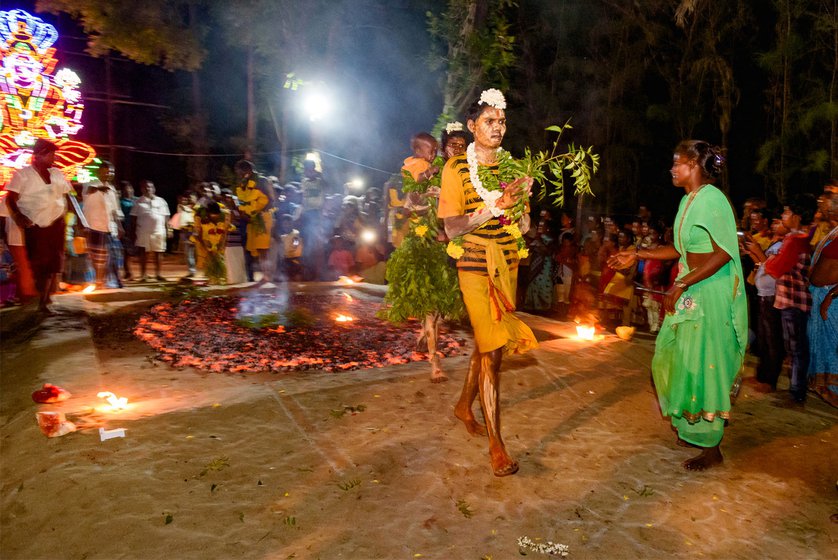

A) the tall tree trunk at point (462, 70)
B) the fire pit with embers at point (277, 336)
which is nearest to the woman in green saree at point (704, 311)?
the fire pit with embers at point (277, 336)

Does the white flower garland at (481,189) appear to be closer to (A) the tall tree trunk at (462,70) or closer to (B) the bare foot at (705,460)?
(B) the bare foot at (705,460)

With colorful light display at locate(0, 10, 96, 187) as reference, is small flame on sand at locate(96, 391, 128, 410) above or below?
below

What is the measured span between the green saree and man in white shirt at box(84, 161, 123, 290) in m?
9.84

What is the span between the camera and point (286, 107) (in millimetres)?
24109

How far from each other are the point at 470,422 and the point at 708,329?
6.16 ft

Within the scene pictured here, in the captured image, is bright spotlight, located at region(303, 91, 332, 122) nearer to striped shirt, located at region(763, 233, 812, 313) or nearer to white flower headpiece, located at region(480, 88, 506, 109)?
striped shirt, located at region(763, 233, 812, 313)

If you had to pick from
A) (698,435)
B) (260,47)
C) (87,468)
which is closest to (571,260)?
(698,435)

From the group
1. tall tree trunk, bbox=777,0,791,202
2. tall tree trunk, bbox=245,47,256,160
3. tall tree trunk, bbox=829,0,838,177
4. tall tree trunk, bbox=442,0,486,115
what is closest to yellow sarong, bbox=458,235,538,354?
tall tree trunk, bbox=442,0,486,115

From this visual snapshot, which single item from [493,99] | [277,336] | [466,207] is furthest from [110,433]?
[493,99]

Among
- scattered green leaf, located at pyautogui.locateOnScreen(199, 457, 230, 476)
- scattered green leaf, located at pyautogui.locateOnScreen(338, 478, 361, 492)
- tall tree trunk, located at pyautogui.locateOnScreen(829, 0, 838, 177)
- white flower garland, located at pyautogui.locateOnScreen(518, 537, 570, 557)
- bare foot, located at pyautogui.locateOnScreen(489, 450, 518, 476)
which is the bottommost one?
white flower garland, located at pyautogui.locateOnScreen(518, 537, 570, 557)

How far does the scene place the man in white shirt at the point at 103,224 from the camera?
10799 mm

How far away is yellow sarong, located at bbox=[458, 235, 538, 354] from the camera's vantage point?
427 centimetres

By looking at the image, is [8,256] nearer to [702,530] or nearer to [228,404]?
[228,404]

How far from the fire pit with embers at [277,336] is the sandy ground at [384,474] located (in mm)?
586
